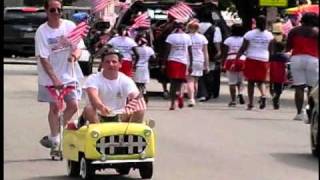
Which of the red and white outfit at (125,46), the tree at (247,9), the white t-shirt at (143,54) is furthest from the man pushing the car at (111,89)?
the tree at (247,9)

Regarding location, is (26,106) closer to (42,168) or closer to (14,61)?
(42,168)

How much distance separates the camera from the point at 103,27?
856 inches

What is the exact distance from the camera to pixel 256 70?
17.3m

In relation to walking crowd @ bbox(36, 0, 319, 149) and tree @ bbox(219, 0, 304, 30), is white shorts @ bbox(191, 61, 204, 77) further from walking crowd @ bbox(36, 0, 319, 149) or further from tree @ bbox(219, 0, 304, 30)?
tree @ bbox(219, 0, 304, 30)

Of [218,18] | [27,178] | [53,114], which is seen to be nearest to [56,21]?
[53,114]

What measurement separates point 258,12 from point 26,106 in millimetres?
5691

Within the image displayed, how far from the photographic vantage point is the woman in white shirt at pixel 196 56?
703 inches

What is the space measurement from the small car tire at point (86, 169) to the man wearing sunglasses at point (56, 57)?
1269 mm

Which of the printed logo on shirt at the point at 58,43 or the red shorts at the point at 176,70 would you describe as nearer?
the printed logo on shirt at the point at 58,43

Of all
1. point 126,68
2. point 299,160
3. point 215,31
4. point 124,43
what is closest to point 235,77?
point 215,31

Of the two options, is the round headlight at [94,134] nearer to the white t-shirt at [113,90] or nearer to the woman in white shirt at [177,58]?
the white t-shirt at [113,90]

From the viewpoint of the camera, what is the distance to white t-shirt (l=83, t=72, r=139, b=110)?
9.05m

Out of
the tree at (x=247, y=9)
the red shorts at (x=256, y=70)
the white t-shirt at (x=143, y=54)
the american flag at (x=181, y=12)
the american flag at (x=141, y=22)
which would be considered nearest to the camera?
the american flag at (x=141, y=22)

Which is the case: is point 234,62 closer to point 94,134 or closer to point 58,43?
point 58,43
